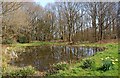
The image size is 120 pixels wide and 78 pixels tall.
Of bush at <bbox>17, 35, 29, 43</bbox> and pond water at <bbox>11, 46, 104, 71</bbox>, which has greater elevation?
bush at <bbox>17, 35, 29, 43</bbox>

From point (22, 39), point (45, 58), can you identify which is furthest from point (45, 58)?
point (22, 39)

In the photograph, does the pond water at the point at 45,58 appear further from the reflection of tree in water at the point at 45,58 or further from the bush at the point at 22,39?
the bush at the point at 22,39

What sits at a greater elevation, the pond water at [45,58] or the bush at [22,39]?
the bush at [22,39]

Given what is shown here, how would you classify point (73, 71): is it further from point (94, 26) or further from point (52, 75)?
point (94, 26)

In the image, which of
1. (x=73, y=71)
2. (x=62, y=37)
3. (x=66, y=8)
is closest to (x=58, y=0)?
(x=66, y=8)

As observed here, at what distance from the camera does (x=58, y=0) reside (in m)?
19.0

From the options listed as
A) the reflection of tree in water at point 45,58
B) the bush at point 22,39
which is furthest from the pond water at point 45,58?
the bush at point 22,39

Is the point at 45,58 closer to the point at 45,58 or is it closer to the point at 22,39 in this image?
the point at 45,58

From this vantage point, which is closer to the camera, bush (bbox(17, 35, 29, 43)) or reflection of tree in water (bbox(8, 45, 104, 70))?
reflection of tree in water (bbox(8, 45, 104, 70))

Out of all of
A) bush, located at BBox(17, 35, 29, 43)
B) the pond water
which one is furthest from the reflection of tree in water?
bush, located at BBox(17, 35, 29, 43)

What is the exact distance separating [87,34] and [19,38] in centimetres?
560

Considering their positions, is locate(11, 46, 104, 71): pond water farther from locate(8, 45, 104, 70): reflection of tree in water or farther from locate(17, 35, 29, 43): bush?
locate(17, 35, 29, 43): bush

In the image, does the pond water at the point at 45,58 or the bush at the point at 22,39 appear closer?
the pond water at the point at 45,58

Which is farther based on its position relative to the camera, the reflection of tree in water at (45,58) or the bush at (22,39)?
the bush at (22,39)
